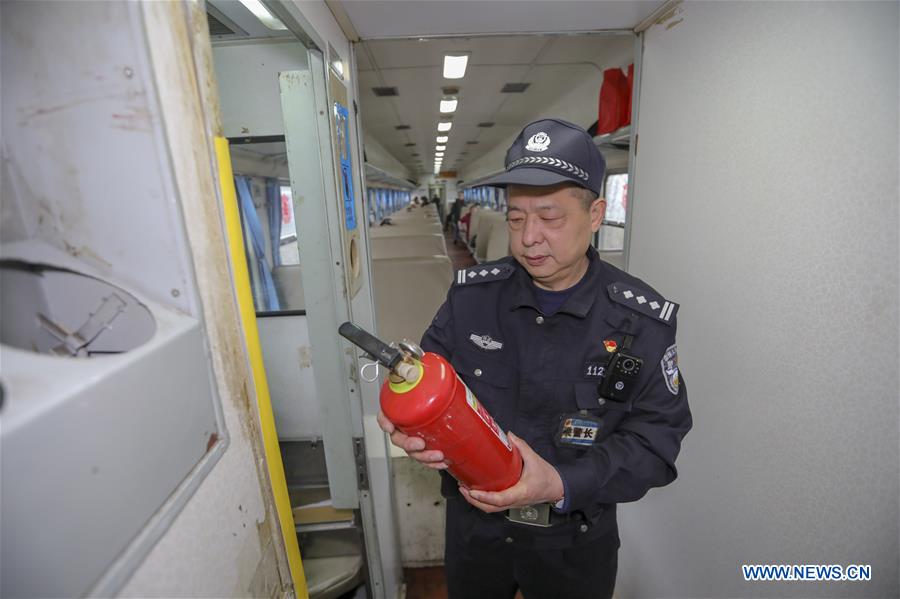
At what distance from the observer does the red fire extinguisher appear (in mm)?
951

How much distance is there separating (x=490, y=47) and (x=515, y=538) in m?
3.76

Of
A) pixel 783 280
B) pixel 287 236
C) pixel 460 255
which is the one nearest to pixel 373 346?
pixel 783 280

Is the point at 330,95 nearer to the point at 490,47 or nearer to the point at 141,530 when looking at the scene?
the point at 141,530

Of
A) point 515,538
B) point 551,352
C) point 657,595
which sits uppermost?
point 551,352

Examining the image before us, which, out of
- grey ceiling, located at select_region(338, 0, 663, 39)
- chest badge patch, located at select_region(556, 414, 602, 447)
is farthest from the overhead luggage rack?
chest badge patch, located at select_region(556, 414, 602, 447)

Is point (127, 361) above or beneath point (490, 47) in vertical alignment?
beneath

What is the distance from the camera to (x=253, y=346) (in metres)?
0.86

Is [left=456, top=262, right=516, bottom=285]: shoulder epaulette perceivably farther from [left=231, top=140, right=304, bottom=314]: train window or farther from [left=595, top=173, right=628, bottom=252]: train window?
[left=595, top=173, right=628, bottom=252]: train window

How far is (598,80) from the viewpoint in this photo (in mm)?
4449

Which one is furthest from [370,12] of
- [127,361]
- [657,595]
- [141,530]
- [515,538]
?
[657,595]

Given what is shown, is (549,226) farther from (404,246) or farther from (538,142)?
(404,246)

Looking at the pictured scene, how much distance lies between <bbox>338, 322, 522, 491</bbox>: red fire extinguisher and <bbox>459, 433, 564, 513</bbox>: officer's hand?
0.31 feet

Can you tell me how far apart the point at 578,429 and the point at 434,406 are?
0.64 meters

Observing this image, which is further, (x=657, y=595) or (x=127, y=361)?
(x=657, y=595)
